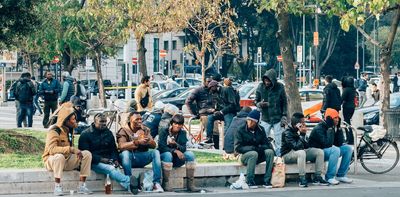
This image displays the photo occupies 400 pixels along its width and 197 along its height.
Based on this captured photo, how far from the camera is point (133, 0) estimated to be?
1575 inches

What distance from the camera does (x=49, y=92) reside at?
28094 millimetres

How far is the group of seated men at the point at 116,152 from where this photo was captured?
1497cm

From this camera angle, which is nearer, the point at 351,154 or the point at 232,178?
the point at 232,178

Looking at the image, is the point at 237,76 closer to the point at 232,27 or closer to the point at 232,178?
the point at 232,27

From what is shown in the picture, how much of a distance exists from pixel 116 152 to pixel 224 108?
7.19 meters

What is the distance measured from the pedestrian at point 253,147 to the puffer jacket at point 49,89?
1240 cm

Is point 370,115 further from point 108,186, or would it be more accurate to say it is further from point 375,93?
point 108,186

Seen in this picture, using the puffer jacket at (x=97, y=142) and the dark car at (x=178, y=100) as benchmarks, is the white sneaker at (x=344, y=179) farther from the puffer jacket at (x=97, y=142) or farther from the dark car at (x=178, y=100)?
the dark car at (x=178, y=100)

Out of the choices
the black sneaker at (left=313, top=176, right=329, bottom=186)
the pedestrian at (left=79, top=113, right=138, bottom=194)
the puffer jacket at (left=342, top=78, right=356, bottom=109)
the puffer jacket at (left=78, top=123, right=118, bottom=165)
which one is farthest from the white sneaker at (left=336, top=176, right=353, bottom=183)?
the puffer jacket at (left=342, top=78, right=356, bottom=109)

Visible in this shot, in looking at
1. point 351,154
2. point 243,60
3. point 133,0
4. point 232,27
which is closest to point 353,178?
point 351,154

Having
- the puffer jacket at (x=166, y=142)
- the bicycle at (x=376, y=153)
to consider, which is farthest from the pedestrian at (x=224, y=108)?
the puffer jacket at (x=166, y=142)

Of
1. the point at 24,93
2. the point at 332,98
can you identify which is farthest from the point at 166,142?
the point at 24,93

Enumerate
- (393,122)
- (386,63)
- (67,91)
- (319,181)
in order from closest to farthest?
(319,181) → (67,91) → (393,122) → (386,63)

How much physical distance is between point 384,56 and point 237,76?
5796cm
